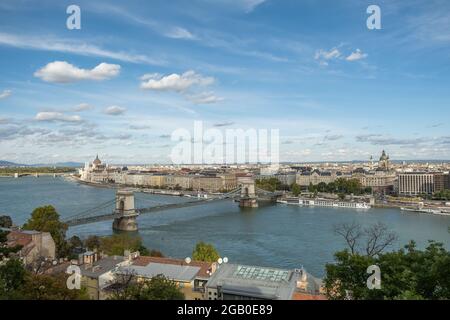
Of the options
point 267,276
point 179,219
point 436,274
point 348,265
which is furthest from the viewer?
point 179,219

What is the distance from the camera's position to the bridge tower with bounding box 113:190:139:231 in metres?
17.9

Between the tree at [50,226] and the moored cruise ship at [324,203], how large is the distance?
17416mm

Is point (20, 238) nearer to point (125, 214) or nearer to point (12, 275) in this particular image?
point (12, 275)

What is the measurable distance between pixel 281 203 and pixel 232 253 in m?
17.9

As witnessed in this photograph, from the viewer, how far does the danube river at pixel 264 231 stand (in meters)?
11.9

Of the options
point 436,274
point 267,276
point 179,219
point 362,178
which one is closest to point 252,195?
point 179,219

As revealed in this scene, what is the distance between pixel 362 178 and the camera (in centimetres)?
3938

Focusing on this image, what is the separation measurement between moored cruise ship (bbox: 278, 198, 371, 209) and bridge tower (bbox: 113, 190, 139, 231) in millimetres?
12602

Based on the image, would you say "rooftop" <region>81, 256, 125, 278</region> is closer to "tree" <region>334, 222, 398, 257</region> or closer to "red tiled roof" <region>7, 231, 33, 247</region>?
"red tiled roof" <region>7, 231, 33, 247</region>

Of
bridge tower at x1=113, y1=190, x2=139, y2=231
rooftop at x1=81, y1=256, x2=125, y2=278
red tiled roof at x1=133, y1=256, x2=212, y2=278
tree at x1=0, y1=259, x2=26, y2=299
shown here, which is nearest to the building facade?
bridge tower at x1=113, y1=190, x2=139, y2=231

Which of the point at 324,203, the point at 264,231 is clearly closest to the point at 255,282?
the point at 264,231

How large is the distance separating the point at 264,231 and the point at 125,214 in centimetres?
587

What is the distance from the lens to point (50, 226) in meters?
11.5
